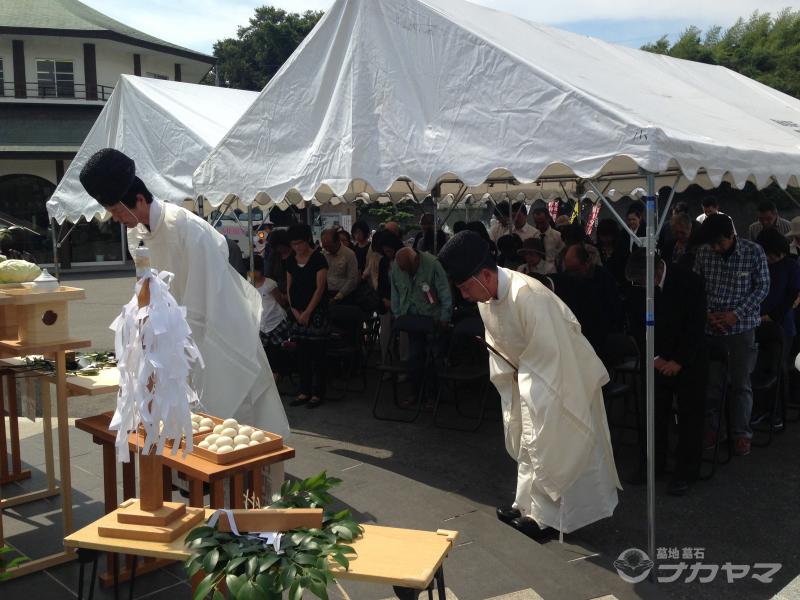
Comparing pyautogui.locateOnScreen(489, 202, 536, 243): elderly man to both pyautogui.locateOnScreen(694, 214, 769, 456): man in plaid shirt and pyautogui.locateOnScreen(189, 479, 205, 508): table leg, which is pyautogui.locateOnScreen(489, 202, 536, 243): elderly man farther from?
pyautogui.locateOnScreen(189, 479, 205, 508): table leg

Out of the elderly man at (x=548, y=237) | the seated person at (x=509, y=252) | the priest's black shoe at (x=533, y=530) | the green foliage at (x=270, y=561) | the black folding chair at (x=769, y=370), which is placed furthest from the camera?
the elderly man at (x=548, y=237)

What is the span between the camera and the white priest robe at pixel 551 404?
4.03m

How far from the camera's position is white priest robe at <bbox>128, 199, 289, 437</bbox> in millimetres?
4125

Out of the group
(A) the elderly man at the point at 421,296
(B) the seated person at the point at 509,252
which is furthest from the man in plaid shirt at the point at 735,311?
(B) the seated person at the point at 509,252

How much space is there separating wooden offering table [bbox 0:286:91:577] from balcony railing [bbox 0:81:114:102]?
2441 cm

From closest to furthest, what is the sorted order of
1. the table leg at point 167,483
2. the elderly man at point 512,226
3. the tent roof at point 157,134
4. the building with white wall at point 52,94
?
the table leg at point 167,483, the tent roof at point 157,134, the elderly man at point 512,226, the building with white wall at point 52,94

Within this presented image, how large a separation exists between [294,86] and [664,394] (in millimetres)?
3965

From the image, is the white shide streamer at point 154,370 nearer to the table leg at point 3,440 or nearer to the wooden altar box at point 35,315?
the wooden altar box at point 35,315

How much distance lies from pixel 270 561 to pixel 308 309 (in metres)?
5.11

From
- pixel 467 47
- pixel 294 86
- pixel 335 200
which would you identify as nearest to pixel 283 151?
pixel 294 86

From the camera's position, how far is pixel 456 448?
5980 mm

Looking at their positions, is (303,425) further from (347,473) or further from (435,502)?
(435,502)

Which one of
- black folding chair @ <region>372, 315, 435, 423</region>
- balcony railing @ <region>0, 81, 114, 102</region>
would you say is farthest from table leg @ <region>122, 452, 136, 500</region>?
balcony railing @ <region>0, 81, 114, 102</region>

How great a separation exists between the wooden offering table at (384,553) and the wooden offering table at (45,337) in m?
1.27
